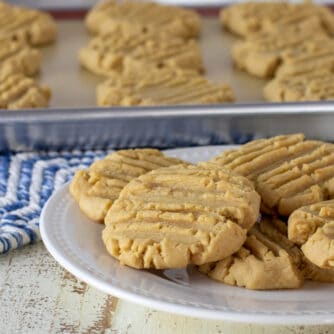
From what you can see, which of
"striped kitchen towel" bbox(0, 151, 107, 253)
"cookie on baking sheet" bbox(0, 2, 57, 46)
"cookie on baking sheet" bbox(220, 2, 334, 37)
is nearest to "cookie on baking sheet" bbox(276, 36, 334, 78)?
"cookie on baking sheet" bbox(220, 2, 334, 37)

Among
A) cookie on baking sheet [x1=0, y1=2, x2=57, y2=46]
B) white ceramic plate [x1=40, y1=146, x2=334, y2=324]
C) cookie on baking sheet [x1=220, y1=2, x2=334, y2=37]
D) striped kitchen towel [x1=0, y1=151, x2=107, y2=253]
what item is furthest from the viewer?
cookie on baking sheet [x1=220, y1=2, x2=334, y2=37]

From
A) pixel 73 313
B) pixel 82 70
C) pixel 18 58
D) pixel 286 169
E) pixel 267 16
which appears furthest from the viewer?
pixel 267 16

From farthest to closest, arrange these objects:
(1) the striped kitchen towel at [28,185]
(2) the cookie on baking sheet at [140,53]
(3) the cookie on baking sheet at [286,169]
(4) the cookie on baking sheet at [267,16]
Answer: (4) the cookie on baking sheet at [267,16]
(2) the cookie on baking sheet at [140,53]
(1) the striped kitchen towel at [28,185]
(3) the cookie on baking sheet at [286,169]

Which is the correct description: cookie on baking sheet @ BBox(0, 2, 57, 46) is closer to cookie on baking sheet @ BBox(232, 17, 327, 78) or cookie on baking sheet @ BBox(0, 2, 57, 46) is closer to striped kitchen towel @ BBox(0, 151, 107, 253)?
cookie on baking sheet @ BBox(232, 17, 327, 78)

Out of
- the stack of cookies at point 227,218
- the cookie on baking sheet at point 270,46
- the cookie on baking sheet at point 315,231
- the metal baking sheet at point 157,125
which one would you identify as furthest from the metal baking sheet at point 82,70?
the cookie on baking sheet at point 315,231

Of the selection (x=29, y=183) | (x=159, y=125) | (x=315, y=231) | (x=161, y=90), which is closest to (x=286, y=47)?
(x=161, y=90)

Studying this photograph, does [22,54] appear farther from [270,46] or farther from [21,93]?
[270,46]

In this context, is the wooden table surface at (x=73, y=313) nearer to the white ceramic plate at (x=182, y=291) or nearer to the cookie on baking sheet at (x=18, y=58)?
the white ceramic plate at (x=182, y=291)
